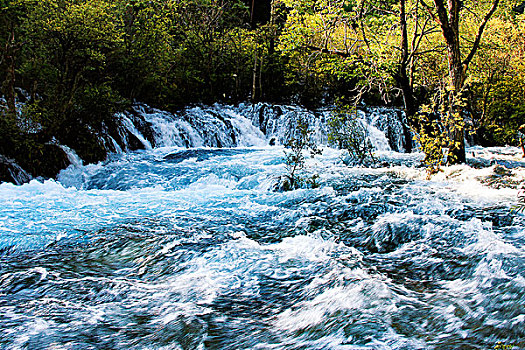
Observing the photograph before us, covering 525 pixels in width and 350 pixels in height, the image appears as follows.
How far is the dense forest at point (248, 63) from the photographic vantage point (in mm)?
8477

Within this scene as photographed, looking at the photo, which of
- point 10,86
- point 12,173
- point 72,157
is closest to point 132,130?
point 72,157

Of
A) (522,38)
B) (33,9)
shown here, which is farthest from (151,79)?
(522,38)

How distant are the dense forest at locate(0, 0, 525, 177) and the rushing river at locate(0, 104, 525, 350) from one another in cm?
274

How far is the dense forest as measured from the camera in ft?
27.8

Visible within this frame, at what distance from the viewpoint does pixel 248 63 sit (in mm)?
20609

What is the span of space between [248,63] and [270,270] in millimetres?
18700

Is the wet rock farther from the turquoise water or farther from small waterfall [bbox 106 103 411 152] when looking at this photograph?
small waterfall [bbox 106 103 411 152]

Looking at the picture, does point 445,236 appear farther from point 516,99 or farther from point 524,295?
point 516,99

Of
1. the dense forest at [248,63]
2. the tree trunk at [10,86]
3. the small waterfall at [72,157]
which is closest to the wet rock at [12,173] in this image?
the dense forest at [248,63]

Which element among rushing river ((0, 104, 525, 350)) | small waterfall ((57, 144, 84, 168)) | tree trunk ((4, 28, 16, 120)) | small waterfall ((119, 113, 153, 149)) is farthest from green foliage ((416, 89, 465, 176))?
small waterfall ((119, 113, 153, 149))

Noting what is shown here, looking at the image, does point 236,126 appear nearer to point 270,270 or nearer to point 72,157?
point 72,157

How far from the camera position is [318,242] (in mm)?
4285

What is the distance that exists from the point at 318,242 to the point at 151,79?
13185 millimetres

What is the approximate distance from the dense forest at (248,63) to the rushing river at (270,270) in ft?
8.99
